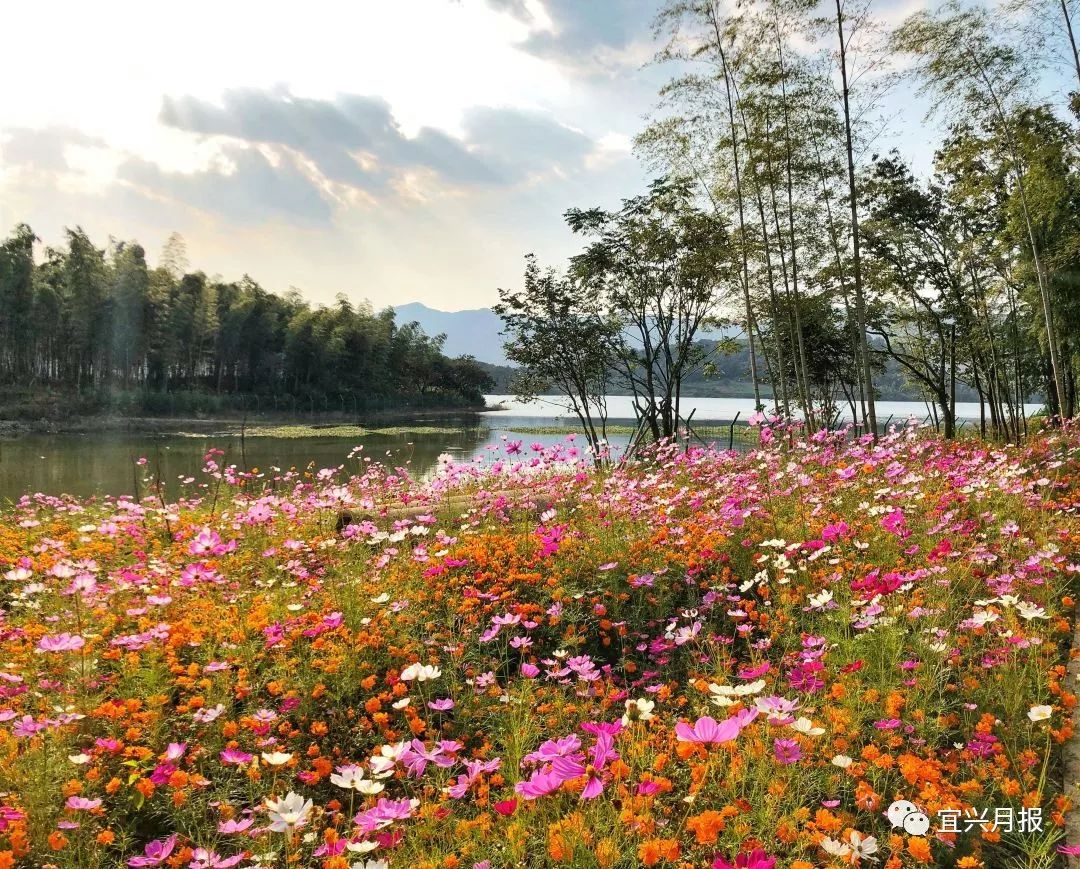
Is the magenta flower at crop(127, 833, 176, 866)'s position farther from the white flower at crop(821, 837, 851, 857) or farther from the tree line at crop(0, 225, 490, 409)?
the tree line at crop(0, 225, 490, 409)

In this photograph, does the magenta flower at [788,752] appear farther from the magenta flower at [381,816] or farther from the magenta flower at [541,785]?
the magenta flower at [381,816]

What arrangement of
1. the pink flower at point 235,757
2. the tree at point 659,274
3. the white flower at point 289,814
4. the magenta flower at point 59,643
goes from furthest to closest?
the tree at point 659,274 < the magenta flower at point 59,643 < the pink flower at point 235,757 < the white flower at point 289,814

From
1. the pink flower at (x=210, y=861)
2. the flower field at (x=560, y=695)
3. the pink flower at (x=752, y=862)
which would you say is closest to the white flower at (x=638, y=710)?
the flower field at (x=560, y=695)

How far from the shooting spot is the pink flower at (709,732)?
1255mm

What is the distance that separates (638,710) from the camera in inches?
68.2

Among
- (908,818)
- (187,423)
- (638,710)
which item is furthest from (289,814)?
(187,423)

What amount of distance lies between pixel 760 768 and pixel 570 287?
1233 cm

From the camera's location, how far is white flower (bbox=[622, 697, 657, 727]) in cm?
164

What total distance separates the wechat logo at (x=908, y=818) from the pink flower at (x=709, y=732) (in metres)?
0.65

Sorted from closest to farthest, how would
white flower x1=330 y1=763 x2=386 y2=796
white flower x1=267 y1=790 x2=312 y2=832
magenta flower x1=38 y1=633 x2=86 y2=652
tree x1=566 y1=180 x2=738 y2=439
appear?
white flower x1=267 y1=790 x2=312 y2=832 < white flower x1=330 y1=763 x2=386 y2=796 < magenta flower x1=38 y1=633 x2=86 y2=652 < tree x1=566 y1=180 x2=738 y2=439

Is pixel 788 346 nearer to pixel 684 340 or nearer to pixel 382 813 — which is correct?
pixel 684 340

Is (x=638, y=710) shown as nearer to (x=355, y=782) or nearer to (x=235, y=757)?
(x=355, y=782)

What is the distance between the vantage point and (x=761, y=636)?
295 cm

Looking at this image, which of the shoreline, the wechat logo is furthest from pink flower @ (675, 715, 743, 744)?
the shoreline
